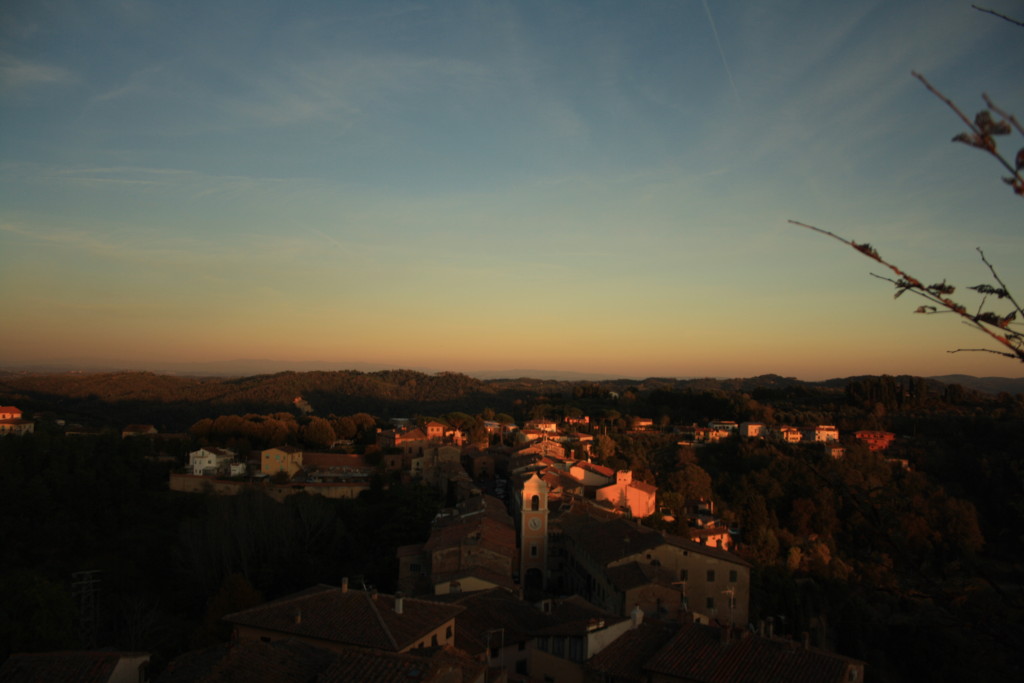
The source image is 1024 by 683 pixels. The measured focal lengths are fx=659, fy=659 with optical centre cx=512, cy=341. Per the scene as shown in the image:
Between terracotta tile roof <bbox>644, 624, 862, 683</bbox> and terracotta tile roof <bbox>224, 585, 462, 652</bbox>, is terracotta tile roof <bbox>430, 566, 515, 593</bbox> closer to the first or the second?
terracotta tile roof <bbox>224, 585, 462, 652</bbox>

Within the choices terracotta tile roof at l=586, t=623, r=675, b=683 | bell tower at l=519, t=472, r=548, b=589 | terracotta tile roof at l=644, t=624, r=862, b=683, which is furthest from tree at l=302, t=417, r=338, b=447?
terracotta tile roof at l=644, t=624, r=862, b=683

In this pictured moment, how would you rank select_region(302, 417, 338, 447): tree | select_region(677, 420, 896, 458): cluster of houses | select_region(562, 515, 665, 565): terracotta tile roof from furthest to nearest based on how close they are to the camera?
select_region(677, 420, 896, 458): cluster of houses → select_region(302, 417, 338, 447): tree → select_region(562, 515, 665, 565): terracotta tile roof

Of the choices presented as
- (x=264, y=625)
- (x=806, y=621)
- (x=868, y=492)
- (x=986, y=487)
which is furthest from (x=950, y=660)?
(x=868, y=492)

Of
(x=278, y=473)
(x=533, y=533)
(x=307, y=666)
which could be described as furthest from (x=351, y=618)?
(x=278, y=473)

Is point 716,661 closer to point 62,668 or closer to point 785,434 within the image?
point 62,668

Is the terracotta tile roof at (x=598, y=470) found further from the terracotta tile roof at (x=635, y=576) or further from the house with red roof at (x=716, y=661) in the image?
the house with red roof at (x=716, y=661)

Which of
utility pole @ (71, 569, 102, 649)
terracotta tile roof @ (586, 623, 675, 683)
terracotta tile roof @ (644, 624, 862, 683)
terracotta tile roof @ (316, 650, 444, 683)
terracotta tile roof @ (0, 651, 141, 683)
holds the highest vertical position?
terracotta tile roof @ (316, 650, 444, 683)

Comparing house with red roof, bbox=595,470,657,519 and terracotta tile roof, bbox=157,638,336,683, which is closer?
terracotta tile roof, bbox=157,638,336,683
